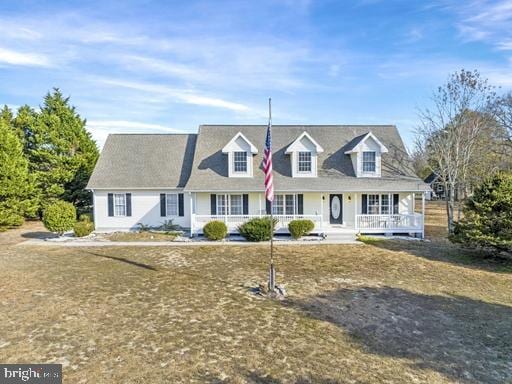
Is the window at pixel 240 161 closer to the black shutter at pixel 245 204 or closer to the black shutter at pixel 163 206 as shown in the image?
the black shutter at pixel 245 204

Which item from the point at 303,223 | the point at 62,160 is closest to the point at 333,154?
the point at 303,223

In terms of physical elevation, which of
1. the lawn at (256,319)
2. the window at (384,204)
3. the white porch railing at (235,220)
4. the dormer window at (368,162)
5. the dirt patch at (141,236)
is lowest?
the lawn at (256,319)

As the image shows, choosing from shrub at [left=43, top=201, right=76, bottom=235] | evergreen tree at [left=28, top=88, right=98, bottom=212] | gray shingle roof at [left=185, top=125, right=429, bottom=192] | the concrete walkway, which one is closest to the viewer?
the concrete walkway

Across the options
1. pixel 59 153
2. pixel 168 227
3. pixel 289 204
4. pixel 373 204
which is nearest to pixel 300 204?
pixel 289 204

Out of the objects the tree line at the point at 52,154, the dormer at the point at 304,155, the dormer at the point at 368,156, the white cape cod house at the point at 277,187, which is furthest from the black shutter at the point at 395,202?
the tree line at the point at 52,154

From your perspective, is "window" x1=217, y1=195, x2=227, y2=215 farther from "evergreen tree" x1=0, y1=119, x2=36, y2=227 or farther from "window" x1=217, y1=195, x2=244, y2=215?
"evergreen tree" x1=0, y1=119, x2=36, y2=227

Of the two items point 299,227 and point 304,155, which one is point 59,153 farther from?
point 299,227

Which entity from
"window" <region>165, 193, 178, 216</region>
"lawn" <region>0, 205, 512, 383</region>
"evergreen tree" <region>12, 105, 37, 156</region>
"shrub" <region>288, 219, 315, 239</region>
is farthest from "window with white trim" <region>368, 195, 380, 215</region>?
"evergreen tree" <region>12, 105, 37, 156</region>
